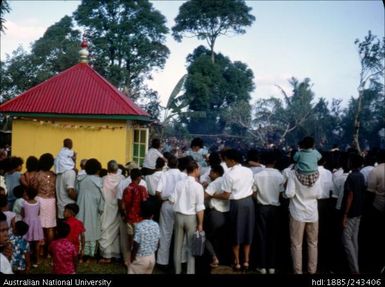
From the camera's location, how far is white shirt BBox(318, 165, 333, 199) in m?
6.33

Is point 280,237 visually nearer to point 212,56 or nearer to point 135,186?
point 135,186

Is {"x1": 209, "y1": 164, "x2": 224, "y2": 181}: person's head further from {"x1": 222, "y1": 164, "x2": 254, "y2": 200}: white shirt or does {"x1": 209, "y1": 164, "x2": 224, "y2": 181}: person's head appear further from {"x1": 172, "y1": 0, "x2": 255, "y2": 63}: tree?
{"x1": 172, "y1": 0, "x2": 255, "y2": 63}: tree

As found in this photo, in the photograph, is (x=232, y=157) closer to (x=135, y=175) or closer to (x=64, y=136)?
(x=135, y=175)

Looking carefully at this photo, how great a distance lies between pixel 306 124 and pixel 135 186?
2727cm

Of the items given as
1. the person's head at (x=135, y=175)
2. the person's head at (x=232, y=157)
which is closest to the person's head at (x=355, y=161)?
the person's head at (x=232, y=157)

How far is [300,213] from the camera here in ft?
18.9

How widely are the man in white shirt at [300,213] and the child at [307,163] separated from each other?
72 millimetres

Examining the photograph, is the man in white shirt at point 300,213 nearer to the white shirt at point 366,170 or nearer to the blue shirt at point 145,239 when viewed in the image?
the white shirt at point 366,170

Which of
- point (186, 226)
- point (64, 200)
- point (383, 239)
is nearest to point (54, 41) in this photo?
point (64, 200)

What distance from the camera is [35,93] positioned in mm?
10102

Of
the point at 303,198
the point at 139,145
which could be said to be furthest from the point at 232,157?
the point at 139,145

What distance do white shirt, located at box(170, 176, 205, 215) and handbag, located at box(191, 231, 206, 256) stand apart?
30 cm

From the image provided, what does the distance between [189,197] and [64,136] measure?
4.90m

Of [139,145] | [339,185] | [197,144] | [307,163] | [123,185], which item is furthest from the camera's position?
[139,145]
